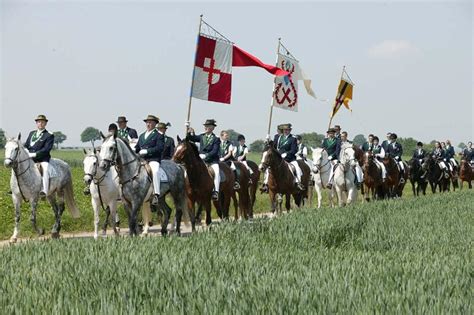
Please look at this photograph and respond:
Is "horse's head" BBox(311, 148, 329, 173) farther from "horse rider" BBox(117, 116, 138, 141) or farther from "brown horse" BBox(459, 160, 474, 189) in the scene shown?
"brown horse" BBox(459, 160, 474, 189)

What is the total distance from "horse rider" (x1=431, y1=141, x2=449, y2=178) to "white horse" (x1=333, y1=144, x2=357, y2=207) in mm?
12533

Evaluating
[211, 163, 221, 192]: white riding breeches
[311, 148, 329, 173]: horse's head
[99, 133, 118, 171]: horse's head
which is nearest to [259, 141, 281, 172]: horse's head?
[211, 163, 221, 192]: white riding breeches

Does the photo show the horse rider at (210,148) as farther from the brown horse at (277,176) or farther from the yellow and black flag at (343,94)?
the yellow and black flag at (343,94)

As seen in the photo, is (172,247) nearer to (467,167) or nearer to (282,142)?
(282,142)

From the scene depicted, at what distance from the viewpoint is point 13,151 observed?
14.1 m

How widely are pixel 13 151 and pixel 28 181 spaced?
0.81 meters

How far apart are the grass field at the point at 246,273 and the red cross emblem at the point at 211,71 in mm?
5745

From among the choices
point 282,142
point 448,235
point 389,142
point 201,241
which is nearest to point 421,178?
point 389,142

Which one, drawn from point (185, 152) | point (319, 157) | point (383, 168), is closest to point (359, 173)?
point (319, 157)

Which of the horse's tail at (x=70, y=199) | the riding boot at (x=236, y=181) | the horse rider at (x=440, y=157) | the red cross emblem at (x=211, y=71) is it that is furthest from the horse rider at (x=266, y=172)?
the horse rider at (x=440, y=157)

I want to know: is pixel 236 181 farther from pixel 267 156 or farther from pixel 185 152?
pixel 185 152

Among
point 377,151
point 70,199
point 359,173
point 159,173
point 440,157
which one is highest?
point 440,157

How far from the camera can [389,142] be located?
89.1ft

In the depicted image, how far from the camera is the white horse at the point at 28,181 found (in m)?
14.2
